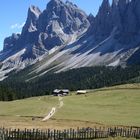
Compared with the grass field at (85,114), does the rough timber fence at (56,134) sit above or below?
below

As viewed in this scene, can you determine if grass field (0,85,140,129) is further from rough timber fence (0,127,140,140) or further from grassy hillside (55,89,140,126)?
rough timber fence (0,127,140,140)

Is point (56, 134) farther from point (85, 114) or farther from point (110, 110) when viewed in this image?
point (110, 110)

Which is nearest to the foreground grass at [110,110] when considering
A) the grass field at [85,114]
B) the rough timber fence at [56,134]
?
the grass field at [85,114]

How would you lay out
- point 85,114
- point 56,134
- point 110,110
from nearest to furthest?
point 56,134 < point 85,114 < point 110,110

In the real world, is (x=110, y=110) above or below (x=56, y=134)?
above

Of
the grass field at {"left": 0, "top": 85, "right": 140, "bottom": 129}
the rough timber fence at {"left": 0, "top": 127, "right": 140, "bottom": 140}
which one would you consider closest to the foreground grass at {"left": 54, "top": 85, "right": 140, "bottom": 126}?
the grass field at {"left": 0, "top": 85, "right": 140, "bottom": 129}

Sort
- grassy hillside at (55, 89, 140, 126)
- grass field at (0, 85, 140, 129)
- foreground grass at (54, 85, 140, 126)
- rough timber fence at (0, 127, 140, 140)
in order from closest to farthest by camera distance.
A: 1. rough timber fence at (0, 127, 140, 140)
2. grass field at (0, 85, 140, 129)
3. foreground grass at (54, 85, 140, 126)
4. grassy hillside at (55, 89, 140, 126)

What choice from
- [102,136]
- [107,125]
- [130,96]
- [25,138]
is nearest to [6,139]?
[25,138]

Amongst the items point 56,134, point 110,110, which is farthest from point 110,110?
point 56,134

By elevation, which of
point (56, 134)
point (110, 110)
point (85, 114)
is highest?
point (110, 110)

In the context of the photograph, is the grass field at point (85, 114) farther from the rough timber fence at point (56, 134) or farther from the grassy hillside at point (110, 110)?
the rough timber fence at point (56, 134)

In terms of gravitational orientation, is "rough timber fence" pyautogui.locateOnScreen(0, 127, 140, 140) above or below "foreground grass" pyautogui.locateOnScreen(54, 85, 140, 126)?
below

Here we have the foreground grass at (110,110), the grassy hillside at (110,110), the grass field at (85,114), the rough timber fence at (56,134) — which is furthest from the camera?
the grassy hillside at (110,110)

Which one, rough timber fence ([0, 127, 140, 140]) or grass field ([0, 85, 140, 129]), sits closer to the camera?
rough timber fence ([0, 127, 140, 140])
